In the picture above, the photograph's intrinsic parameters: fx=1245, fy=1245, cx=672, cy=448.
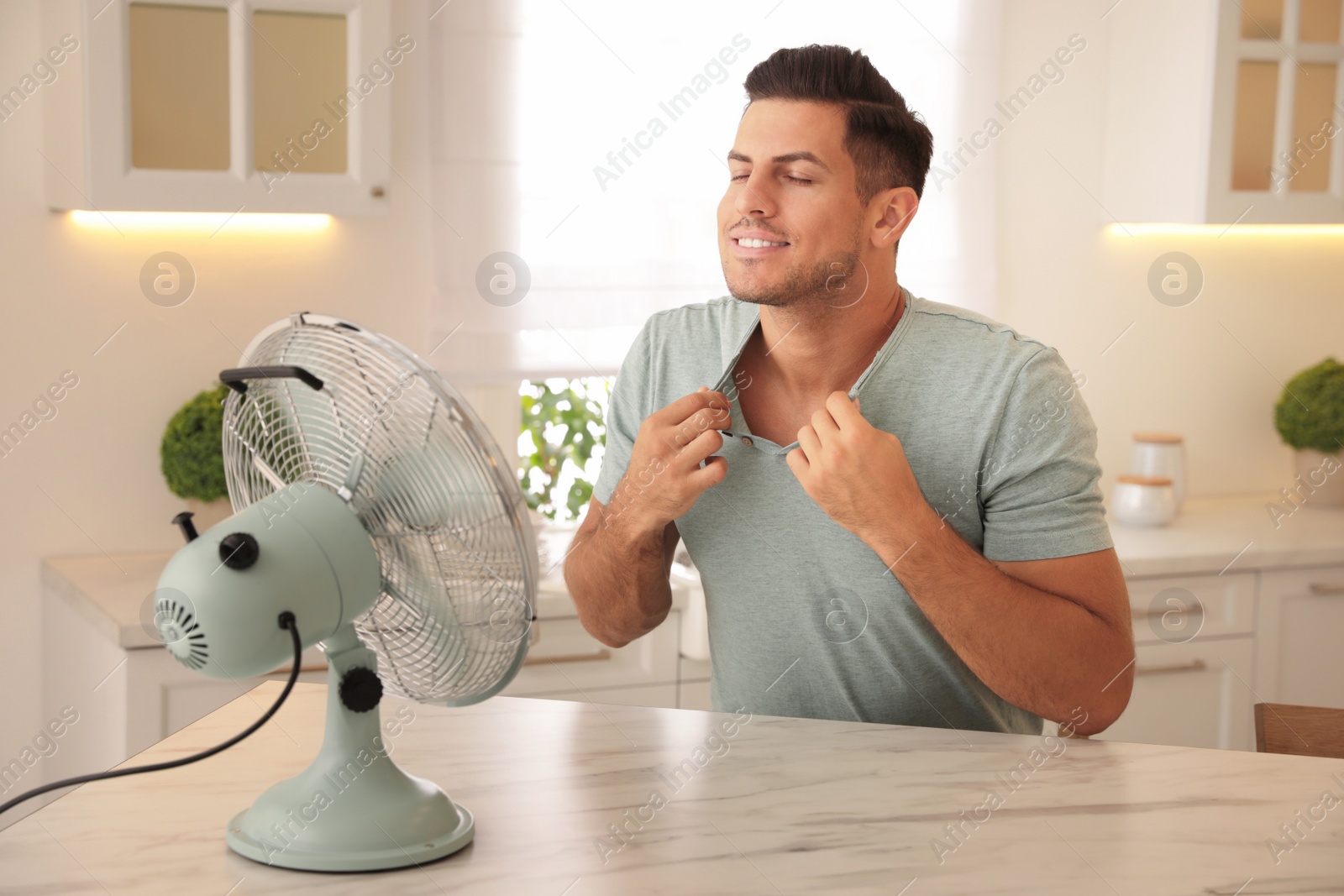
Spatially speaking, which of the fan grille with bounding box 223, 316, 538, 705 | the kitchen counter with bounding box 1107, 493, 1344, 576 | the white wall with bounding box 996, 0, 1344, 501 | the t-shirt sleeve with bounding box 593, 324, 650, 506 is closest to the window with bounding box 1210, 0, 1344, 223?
the white wall with bounding box 996, 0, 1344, 501

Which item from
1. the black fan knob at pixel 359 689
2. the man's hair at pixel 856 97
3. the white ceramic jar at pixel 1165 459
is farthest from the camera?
the white ceramic jar at pixel 1165 459

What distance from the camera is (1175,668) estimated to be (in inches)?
108

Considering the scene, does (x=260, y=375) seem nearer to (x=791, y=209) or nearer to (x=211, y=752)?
(x=211, y=752)

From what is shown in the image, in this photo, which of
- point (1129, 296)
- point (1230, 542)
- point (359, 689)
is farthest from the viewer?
point (1129, 296)

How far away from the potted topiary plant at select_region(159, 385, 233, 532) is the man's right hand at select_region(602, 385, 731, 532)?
130cm

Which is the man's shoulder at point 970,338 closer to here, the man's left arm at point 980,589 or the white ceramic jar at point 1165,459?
the man's left arm at point 980,589

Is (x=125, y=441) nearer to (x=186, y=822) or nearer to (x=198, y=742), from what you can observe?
(x=198, y=742)

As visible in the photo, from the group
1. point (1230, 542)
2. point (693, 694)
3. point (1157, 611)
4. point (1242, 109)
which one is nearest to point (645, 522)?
point (693, 694)

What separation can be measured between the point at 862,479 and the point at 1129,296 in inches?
89.3

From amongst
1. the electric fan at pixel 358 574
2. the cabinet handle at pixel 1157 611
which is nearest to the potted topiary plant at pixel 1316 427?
the cabinet handle at pixel 1157 611

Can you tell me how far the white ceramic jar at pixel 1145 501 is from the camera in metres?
2.98

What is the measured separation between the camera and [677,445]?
1.35m

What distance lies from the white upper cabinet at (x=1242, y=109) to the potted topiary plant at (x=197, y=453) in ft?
7.36

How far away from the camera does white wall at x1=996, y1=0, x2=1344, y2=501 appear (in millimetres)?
3176
